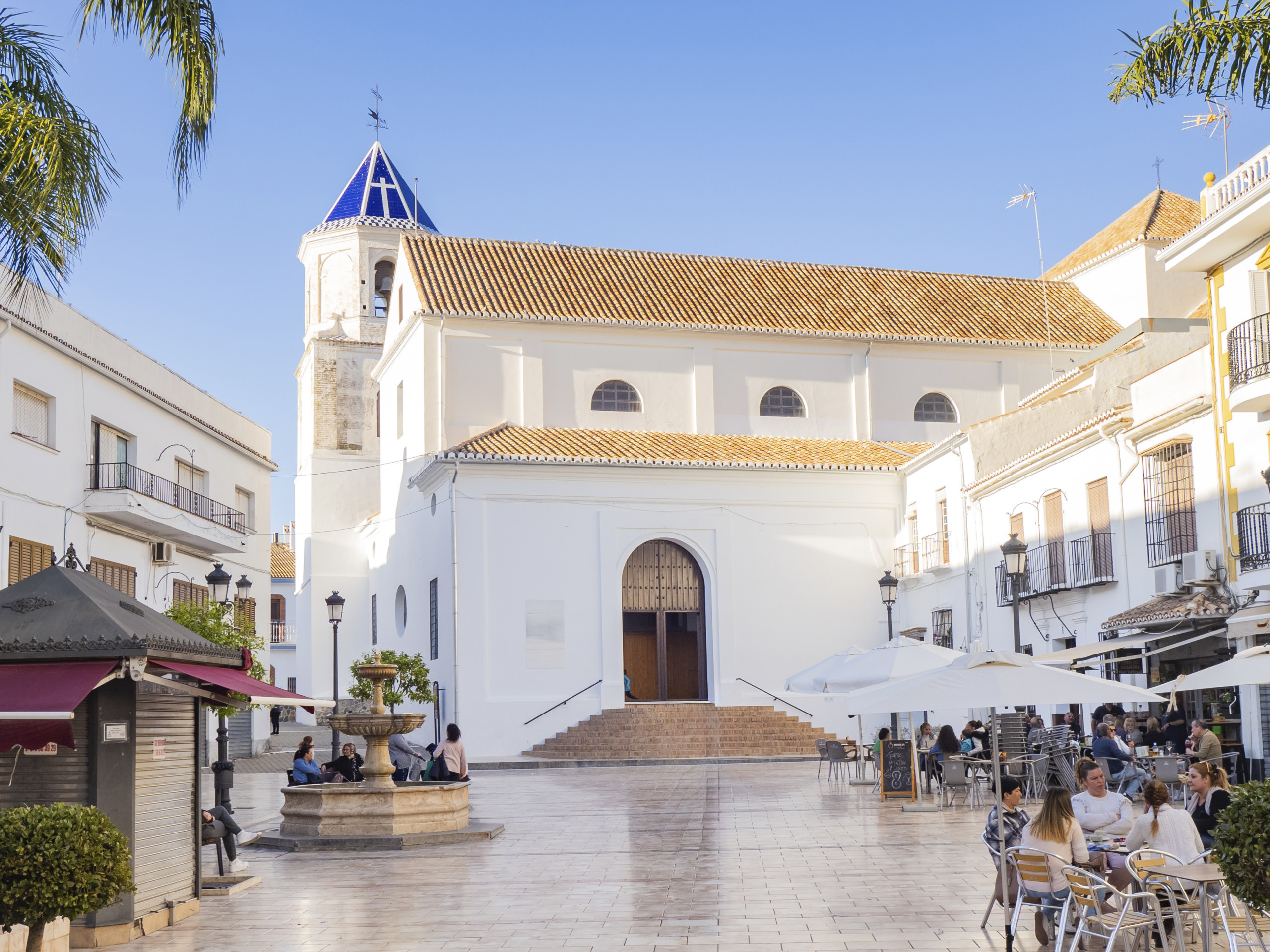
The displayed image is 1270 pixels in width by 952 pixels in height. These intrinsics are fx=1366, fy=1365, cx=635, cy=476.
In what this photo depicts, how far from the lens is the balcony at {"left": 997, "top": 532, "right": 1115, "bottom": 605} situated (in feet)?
77.8

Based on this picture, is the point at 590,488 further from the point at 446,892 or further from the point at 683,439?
the point at 446,892

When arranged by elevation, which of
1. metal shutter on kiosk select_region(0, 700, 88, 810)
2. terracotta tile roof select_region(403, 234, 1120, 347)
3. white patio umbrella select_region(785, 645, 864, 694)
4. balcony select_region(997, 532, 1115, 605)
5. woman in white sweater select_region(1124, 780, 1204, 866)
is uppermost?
terracotta tile roof select_region(403, 234, 1120, 347)

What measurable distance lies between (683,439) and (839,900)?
24375 millimetres

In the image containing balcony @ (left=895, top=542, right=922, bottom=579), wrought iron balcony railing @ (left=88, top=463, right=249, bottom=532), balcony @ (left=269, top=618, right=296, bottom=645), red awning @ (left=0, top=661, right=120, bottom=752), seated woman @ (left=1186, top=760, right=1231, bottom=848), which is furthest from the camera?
balcony @ (left=269, top=618, right=296, bottom=645)

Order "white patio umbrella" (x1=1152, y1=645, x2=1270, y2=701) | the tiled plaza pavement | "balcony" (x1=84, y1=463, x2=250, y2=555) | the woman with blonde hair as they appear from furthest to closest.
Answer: "balcony" (x1=84, y1=463, x2=250, y2=555) < "white patio umbrella" (x1=1152, y1=645, x2=1270, y2=701) < the tiled plaza pavement < the woman with blonde hair

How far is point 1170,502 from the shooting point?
2175cm

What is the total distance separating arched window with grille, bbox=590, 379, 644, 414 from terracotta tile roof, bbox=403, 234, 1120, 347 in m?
1.67

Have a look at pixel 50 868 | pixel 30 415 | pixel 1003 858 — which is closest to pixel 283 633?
pixel 30 415

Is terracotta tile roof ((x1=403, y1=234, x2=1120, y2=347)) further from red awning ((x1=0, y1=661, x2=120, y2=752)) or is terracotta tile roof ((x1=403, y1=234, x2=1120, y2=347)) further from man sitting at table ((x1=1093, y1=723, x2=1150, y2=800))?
red awning ((x1=0, y1=661, x2=120, y2=752))

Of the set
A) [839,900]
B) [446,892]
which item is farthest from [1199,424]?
[446,892]

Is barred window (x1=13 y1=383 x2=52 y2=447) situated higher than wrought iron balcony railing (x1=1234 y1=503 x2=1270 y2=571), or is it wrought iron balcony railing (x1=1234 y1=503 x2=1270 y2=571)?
barred window (x1=13 y1=383 x2=52 y2=447)

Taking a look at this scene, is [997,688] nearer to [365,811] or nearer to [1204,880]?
[1204,880]

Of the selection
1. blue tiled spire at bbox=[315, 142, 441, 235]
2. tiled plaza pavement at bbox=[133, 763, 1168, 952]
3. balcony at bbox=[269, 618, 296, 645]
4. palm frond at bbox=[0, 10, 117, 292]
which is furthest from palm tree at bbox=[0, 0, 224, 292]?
balcony at bbox=[269, 618, 296, 645]

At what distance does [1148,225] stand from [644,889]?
31.2 m
